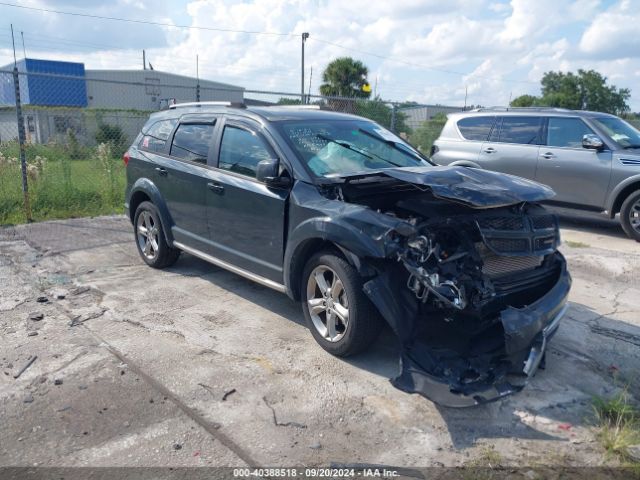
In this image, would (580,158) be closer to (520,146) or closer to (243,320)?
(520,146)

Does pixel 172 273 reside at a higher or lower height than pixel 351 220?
lower

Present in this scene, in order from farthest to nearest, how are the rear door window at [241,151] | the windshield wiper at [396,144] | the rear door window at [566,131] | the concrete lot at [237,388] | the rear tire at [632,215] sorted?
the rear door window at [566,131] < the rear tire at [632,215] < the windshield wiper at [396,144] < the rear door window at [241,151] < the concrete lot at [237,388]

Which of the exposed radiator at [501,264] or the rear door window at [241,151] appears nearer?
the exposed radiator at [501,264]

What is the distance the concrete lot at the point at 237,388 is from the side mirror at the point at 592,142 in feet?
10.5

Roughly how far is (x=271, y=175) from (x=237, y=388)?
1.66 metres

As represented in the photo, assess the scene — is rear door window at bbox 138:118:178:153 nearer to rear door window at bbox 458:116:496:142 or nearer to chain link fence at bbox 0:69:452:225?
chain link fence at bbox 0:69:452:225

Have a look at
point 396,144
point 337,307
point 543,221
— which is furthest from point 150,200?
point 543,221

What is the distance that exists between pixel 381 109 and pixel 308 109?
8.07 m

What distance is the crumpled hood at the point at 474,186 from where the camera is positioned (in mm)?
3680

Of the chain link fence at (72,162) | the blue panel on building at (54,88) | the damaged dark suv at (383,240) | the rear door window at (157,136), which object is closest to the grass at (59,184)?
the chain link fence at (72,162)

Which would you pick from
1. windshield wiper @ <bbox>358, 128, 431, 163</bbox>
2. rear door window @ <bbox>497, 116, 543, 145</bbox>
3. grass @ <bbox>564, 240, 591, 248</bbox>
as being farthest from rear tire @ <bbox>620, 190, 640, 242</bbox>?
windshield wiper @ <bbox>358, 128, 431, 163</bbox>

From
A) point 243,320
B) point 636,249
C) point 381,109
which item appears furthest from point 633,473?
point 381,109

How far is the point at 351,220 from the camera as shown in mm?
3785

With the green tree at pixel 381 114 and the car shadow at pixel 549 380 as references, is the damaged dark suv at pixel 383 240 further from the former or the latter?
the green tree at pixel 381 114
